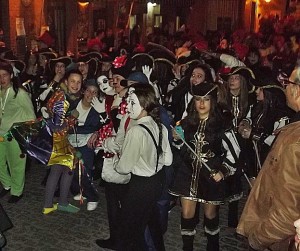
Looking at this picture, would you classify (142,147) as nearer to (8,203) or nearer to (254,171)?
(254,171)

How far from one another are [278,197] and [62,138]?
156 inches

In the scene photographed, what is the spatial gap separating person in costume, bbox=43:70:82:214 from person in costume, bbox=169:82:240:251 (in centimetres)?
181

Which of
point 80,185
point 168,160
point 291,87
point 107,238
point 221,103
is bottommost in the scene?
point 107,238

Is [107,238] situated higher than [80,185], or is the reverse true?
[80,185]

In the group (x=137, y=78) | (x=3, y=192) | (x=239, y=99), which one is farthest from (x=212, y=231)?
(x=3, y=192)

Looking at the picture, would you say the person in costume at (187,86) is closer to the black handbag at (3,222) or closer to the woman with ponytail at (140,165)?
the woman with ponytail at (140,165)

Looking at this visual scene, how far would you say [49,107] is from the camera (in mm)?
6078

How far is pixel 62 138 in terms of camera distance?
614cm

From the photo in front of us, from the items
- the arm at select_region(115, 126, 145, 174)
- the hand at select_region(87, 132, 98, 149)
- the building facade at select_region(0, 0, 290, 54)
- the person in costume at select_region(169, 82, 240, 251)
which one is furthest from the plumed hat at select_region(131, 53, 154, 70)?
the building facade at select_region(0, 0, 290, 54)

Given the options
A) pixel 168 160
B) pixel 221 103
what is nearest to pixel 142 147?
pixel 168 160

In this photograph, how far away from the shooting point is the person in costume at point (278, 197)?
2621mm

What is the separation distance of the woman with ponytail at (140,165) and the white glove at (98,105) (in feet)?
6.39

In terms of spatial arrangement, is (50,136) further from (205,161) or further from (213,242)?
(213,242)

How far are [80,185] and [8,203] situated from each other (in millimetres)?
1137
